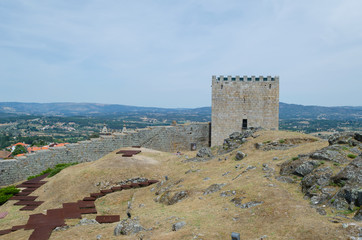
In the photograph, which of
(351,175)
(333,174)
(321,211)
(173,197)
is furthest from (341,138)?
(173,197)

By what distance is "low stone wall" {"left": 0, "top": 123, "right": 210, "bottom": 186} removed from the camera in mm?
26281

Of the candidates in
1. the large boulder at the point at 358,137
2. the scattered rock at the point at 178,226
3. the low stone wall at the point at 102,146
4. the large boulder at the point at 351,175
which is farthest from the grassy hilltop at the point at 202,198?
the low stone wall at the point at 102,146

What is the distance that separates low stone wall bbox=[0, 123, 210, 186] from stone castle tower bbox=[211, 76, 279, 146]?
4.12 m

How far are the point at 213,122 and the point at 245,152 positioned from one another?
45.8 ft

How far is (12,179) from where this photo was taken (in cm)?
2592

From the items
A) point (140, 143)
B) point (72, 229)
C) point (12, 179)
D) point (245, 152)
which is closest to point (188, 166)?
point (245, 152)

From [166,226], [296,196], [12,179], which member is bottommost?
[12,179]

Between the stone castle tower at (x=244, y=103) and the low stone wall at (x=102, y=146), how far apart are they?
4.12 metres

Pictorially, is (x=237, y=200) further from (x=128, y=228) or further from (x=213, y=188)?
(x=128, y=228)

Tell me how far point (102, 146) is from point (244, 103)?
16757mm

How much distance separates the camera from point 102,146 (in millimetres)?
30703

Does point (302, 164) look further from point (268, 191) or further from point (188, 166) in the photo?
point (188, 166)

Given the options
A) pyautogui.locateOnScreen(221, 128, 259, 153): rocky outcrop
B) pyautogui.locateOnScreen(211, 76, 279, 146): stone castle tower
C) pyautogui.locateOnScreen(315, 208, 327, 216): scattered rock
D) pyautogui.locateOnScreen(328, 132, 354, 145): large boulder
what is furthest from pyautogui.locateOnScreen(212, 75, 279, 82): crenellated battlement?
pyautogui.locateOnScreen(315, 208, 327, 216): scattered rock

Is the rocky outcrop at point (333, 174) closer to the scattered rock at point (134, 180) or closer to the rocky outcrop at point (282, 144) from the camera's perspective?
the rocky outcrop at point (282, 144)
